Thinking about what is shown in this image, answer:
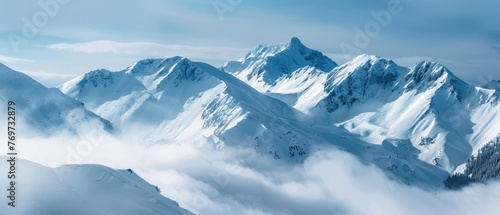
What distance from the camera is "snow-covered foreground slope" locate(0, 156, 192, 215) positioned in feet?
332

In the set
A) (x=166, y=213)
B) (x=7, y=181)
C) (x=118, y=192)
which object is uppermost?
(x=7, y=181)

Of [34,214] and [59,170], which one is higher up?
[59,170]

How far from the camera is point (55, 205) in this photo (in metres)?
102

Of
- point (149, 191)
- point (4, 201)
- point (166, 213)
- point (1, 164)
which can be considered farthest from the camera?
point (149, 191)

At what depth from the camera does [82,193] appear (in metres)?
112

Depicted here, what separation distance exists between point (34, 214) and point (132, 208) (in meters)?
20.4

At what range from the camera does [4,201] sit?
97.0m

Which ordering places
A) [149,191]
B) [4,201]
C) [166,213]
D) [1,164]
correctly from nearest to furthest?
[4,201] → [1,164] → [166,213] → [149,191]

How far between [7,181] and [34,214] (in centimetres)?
Answer: 1018

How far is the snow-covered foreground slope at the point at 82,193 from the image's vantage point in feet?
332

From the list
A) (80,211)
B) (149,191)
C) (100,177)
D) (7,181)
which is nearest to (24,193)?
(7,181)

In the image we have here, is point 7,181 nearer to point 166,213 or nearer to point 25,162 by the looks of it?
point 25,162

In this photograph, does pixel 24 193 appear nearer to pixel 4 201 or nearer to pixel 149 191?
pixel 4 201

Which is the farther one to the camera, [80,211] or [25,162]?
[25,162]
